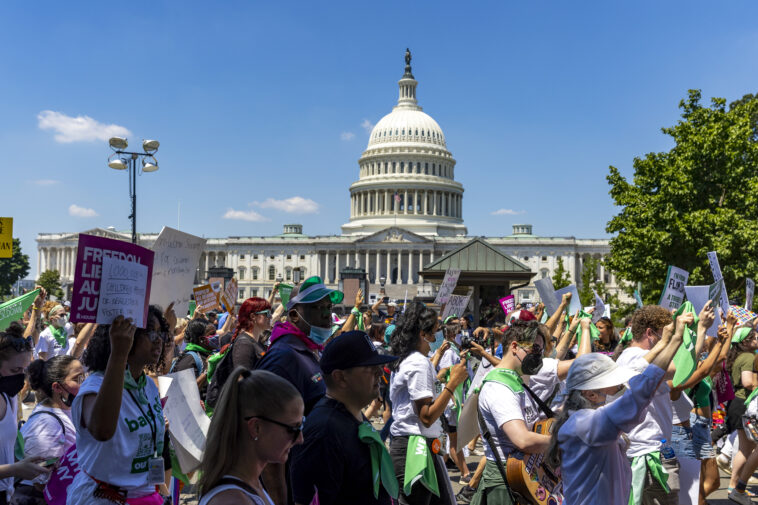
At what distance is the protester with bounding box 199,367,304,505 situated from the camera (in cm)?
268

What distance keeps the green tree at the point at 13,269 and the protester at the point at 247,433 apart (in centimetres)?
10132

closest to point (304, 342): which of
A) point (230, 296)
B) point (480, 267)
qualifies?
point (230, 296)

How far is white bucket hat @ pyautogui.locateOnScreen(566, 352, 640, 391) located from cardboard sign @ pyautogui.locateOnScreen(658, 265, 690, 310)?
4.29 meters

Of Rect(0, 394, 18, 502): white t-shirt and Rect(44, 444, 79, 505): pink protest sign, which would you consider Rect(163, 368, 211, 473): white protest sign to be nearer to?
Rect(44, 444, 79, 505): pink protest sign

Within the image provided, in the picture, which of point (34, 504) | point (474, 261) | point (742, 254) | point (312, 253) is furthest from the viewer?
point (312, 253)

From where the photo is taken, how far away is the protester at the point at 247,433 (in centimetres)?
268

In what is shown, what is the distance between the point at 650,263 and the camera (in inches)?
1133

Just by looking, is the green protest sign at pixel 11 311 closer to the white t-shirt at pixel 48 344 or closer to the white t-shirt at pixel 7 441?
the white t-shirt at pixel 7 441

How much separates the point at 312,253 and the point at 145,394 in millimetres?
111028

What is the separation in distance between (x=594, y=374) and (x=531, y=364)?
1.35 meters

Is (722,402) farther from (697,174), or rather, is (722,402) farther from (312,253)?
(312,253)

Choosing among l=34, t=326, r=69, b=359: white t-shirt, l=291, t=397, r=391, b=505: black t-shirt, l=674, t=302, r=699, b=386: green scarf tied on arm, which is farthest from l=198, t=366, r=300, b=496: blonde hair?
l=34, t=326, r=69, b=359: white t-shirt

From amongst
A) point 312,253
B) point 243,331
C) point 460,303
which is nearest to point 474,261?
point 460,303

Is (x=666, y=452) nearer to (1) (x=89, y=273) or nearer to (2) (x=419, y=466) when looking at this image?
(2) (x=419, y=466)
